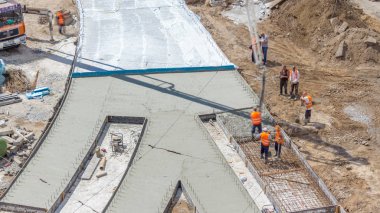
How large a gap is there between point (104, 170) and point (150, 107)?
402cm

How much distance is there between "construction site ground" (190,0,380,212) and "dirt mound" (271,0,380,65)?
45 millimetres

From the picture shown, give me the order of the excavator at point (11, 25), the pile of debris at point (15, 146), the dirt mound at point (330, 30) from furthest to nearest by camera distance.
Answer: the excavator at point (11, 25)
the dirt mound at point (330, 30)
the pile of debris at point (15, 146)

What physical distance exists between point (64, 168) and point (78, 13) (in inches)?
586

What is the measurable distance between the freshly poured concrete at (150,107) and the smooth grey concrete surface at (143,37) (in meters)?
0.05

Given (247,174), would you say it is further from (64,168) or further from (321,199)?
(64,168)

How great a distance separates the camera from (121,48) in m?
26.7

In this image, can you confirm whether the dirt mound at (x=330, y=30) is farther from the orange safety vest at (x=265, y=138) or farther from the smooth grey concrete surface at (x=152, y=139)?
the orange safety vest at (x=265, y=138)

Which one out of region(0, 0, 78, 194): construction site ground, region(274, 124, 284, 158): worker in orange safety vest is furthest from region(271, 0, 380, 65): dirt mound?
region(0, 0, 78, 194): construction site ground

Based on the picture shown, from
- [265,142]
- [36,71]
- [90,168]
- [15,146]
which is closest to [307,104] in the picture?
[265,142]

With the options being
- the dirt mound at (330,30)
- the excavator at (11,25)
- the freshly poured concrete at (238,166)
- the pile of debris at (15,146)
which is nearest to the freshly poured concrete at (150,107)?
the freshly poured concrete at (238,166)

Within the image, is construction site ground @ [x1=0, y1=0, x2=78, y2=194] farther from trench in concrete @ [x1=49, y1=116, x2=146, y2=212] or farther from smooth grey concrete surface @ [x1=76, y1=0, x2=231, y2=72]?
trench in concrete @ [x1=49, y1=116, x2=146, y2=212]

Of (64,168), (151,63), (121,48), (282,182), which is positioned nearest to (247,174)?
(282,182)

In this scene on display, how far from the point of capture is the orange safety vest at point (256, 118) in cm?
1980

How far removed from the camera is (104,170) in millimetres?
18719
